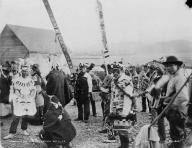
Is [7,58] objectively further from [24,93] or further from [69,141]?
[69,141]

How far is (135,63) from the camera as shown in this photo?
5.45 m

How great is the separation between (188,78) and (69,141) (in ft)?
6.13

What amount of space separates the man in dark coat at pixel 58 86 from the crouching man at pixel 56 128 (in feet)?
0.63

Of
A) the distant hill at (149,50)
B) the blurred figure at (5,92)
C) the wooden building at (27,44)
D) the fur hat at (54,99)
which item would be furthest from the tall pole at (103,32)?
the blurred figure at (5,92)

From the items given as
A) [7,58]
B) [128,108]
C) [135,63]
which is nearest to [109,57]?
[135,63]

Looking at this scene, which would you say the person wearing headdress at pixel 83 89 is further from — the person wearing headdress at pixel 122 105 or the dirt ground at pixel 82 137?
the person wearing headdress at pixel 122 105

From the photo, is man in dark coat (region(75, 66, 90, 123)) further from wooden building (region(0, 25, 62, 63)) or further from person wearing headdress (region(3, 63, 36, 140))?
person wearing headdress (region(3, 63, 36, 140))

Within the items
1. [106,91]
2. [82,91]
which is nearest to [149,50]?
[106,91]

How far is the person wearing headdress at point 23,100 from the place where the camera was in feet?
19.0

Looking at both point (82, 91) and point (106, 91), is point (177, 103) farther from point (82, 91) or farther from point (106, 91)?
point (82, 91)

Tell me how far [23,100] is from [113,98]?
60.8 inches

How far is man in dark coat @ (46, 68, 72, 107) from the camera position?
18.5 ft

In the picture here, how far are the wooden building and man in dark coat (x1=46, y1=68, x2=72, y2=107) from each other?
0.45 meters

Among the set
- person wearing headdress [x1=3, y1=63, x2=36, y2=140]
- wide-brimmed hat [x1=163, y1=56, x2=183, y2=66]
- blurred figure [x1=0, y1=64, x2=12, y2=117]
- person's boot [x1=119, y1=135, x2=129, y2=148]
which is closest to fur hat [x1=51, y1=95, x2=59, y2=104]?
person wearing headdress [x1=3, y1=63, x2=36, y2=140]
